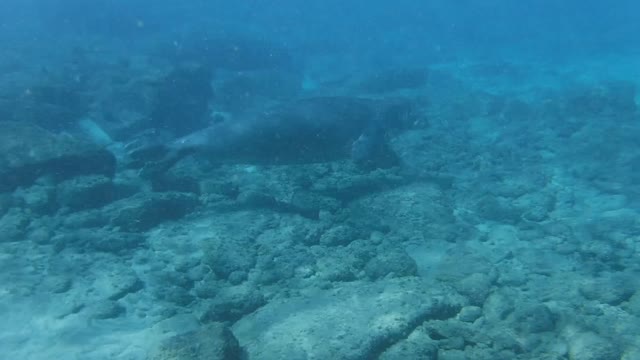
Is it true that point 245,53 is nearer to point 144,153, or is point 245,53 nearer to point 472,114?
point 472,114

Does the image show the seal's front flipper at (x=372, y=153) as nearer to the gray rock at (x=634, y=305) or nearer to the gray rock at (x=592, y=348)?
the gray rock at (x=634, y=305)

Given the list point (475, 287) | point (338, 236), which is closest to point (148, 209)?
point (338, 236)

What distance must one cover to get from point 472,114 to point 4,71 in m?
17.5

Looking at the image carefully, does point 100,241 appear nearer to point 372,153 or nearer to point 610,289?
point 372,153

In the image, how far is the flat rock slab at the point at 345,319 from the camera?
18.0 ft

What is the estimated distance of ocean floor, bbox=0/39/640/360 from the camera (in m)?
5.78

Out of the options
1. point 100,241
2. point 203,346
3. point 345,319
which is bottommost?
point 345,319

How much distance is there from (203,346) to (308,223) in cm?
400

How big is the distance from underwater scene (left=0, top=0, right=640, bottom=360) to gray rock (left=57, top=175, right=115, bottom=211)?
4 cm

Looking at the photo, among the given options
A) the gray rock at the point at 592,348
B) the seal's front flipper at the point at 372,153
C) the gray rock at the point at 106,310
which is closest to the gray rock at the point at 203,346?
the gray rock at the point at 106,310

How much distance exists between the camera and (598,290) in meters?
6.80

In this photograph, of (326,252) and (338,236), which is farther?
(338,236)

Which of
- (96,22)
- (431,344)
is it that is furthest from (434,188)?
(96,22)

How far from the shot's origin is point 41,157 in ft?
30.4
